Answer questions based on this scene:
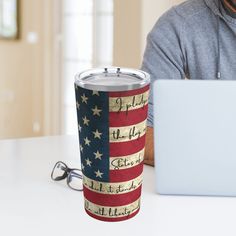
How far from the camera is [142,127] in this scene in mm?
587

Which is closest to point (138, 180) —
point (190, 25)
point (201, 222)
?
point (201, 222)

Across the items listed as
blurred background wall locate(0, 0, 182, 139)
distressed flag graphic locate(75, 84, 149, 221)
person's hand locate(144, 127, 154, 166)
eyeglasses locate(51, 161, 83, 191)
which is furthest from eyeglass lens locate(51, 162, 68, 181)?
blurred background wall locate(0, 0, 182, 139)

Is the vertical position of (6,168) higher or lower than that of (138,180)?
lower

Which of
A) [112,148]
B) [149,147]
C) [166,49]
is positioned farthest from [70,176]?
[166,49]

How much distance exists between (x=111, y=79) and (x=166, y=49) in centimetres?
82

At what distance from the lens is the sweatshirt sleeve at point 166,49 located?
1.34m

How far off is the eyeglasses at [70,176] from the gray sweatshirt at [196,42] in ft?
1.48

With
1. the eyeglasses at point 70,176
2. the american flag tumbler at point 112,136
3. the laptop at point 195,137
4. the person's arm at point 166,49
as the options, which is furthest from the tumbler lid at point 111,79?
the person's arm at point 166,49

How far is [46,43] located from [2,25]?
44 cm

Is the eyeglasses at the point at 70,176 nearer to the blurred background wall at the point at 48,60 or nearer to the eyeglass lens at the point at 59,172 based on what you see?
the eyeglass lens at the point at 59,172

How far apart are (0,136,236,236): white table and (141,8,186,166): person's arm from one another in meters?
0.37

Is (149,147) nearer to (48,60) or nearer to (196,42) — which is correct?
(196,42)

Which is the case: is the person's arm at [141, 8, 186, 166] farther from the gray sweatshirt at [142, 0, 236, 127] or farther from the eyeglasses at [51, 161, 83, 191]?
the eyeglasses at [51, 161, 83, 191]

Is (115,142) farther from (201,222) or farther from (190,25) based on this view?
(190,25)
